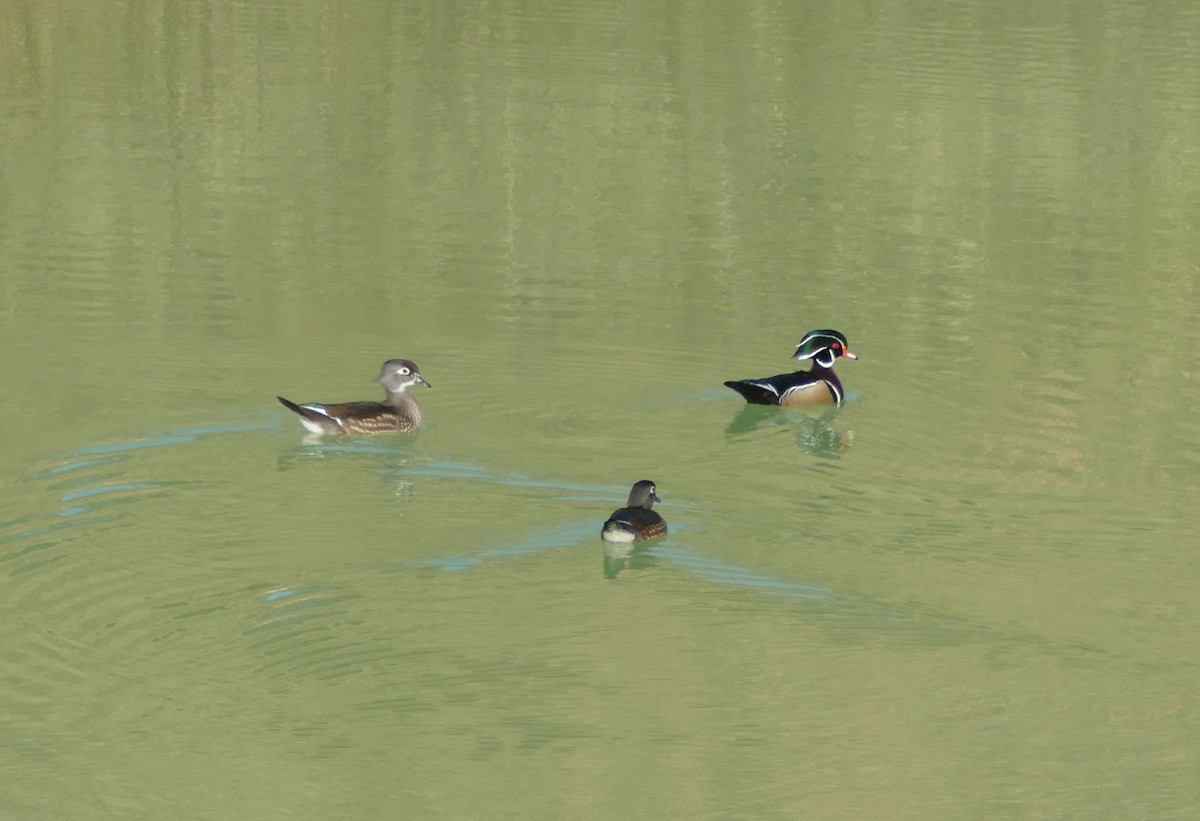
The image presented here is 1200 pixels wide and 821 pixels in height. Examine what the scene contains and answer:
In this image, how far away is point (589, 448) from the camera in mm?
15648

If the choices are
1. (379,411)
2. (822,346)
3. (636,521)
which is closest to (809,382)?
(822,346)

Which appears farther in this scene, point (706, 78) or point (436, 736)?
point (706, 78)

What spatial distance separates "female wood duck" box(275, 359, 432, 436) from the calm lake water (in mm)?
238

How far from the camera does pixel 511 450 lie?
15.3 m

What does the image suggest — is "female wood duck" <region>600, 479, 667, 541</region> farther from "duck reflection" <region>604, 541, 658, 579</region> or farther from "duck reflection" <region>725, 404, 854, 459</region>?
"duck reflection" <region>725, 404, 854, 459</region>

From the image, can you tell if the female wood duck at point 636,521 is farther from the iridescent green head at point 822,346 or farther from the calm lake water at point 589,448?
the iridescent green head at point 822,346

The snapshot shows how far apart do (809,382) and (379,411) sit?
3.81 metres

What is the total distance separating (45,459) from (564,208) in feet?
36.6

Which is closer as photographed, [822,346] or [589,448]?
[589,448]

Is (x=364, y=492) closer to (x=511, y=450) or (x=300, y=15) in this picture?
Result: (x=511, y=450)

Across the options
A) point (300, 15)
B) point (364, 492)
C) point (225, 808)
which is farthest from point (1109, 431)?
point (300, 15)

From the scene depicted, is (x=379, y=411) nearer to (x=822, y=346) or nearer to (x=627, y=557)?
(x=627, y=557)

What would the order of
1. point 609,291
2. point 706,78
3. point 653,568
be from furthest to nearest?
1. point 706,78
2. point 609,291
3. point 653,568

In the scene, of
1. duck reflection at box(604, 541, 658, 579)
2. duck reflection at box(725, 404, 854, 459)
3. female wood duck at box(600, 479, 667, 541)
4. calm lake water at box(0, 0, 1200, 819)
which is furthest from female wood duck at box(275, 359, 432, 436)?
duck reflection at box(604, 541, 658, 579)
